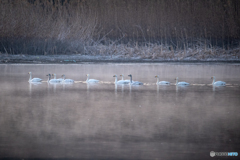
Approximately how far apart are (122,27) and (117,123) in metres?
26.1

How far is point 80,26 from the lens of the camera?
2881 centimetres

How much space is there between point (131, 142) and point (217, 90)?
7.25 meters

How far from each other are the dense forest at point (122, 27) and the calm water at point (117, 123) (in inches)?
607

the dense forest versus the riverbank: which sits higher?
the dense forest

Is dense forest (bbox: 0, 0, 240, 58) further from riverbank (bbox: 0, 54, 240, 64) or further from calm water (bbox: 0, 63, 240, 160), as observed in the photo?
calm water (bbox: 0, 63, 240, 160)

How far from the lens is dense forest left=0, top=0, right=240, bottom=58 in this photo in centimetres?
2725

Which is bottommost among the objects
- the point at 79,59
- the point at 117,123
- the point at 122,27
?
the point at 117,123

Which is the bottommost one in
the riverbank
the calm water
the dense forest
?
the calm water

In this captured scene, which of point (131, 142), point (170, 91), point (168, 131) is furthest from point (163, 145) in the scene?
point (170, 91)

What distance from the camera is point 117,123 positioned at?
23.6 feet

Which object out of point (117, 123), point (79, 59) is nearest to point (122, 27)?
point (79, 59)

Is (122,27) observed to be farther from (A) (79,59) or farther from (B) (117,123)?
(B) (117,123)

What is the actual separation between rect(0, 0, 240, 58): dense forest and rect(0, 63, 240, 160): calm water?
1541 cm

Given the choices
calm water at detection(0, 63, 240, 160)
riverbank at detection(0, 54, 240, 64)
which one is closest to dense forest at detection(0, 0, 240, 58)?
riverbank at detection(0, 54, 240, 64)
